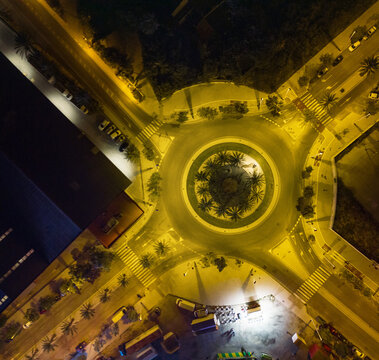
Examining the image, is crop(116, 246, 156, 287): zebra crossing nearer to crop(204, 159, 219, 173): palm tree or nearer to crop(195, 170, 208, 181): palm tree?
crop(195, 170, 208, 181): palm tree

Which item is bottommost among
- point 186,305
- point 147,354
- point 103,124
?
point 147,354

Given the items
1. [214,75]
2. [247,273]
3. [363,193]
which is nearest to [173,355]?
[247,273]

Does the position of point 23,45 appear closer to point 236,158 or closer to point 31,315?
point 236,158

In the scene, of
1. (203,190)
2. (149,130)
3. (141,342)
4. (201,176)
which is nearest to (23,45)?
(149,130)

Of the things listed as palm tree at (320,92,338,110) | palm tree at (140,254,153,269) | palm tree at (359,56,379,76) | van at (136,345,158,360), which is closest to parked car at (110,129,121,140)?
palm tree at (140,254,153,269)

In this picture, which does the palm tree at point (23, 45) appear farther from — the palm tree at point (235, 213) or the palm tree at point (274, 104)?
the palm tree at point (235, 213)

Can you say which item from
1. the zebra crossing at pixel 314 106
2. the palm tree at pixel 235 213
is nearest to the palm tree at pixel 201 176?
the palm tree at pixel 235 213
